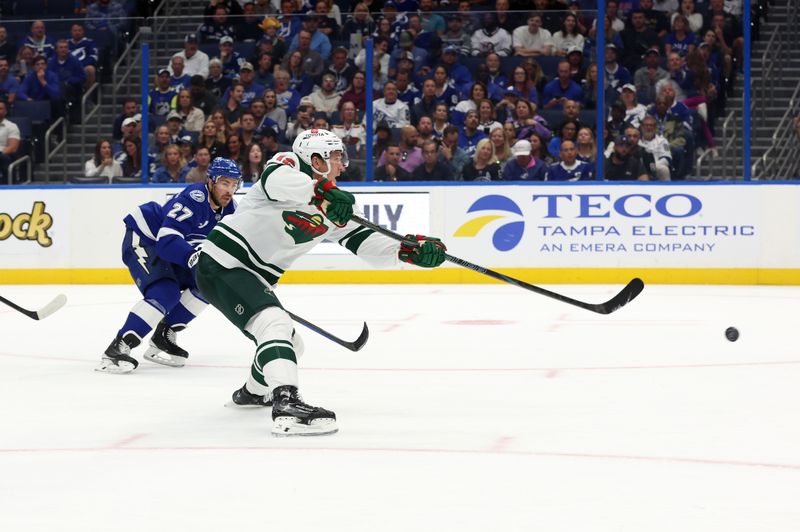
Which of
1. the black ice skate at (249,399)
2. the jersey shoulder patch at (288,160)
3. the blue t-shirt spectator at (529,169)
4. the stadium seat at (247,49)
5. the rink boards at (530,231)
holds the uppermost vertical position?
the jersey shoulder patch at (288,160)

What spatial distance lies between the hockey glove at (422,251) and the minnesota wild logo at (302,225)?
35 cm

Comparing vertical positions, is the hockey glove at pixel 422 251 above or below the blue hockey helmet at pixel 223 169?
below

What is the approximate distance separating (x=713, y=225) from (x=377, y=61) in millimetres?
3293

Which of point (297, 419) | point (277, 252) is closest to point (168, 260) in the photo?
point (277, 252)

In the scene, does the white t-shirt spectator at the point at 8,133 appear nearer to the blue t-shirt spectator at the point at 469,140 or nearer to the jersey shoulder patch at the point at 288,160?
the blue t-shirt spectator at the point at 469,140

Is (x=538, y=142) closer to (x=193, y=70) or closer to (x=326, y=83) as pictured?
(x=326, y=83)

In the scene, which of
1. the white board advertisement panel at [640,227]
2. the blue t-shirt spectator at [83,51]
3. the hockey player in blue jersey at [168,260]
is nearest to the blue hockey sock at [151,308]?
the hockey player in blue jersey at [168,260]

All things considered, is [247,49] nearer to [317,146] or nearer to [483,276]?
[483,276]

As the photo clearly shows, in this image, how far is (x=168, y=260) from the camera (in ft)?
18.7

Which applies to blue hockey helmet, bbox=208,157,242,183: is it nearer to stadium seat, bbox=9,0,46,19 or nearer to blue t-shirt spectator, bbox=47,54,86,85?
blue t-shirt spectator, bbox=47,54,86,85

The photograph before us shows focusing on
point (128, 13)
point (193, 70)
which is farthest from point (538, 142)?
point (128, 13)

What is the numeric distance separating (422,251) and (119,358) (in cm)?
184

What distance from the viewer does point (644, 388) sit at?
506cm

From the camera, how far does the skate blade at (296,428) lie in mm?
3967
